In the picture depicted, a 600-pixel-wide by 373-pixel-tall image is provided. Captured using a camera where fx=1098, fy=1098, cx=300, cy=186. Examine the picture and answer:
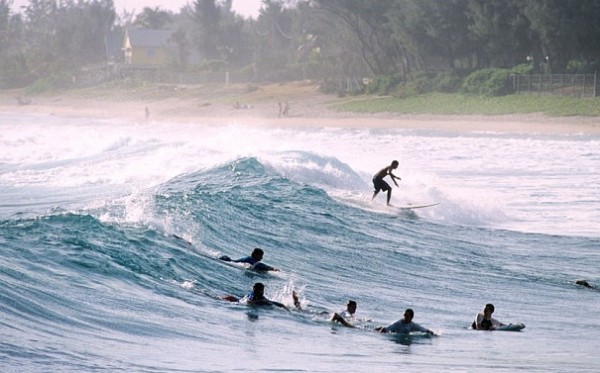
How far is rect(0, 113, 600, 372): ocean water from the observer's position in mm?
11930

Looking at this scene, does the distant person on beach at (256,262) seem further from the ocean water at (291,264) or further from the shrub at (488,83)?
the shrub at (488,83)

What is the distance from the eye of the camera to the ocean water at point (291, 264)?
1193cm

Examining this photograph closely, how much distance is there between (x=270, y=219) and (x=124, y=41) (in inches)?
3658

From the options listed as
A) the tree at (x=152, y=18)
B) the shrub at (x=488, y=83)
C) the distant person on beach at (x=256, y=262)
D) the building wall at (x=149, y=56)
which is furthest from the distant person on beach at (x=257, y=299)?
the tree at (x=152, y=18)

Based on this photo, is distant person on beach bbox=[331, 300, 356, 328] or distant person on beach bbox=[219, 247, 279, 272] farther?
distant person on beach bbox=[219, 247, 279, 272]

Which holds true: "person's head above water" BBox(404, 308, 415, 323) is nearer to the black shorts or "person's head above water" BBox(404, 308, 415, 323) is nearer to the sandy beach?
the black shorts

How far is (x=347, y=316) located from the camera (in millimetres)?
14219

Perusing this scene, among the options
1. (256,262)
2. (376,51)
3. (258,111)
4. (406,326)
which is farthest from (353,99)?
(406,326)

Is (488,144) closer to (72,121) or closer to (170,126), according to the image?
(170,126)

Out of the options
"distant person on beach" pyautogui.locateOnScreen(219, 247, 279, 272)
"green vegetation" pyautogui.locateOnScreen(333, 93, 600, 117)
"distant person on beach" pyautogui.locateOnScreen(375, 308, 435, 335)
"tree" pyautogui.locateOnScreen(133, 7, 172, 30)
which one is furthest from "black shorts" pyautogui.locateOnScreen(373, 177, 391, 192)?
"tree" pyautogui.locateOnScreen(133, 7, 172, 30)

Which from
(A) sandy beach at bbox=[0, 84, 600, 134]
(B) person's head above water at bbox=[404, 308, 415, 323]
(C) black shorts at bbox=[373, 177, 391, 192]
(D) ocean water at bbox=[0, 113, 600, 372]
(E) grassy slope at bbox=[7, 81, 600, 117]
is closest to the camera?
(D) ocean water at bbox=[0, 113, 600, 372]

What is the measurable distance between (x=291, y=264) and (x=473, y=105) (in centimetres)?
4470

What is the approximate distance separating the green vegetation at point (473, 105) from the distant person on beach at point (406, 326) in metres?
43.4

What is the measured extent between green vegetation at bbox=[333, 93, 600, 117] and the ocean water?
20778 millimetres
